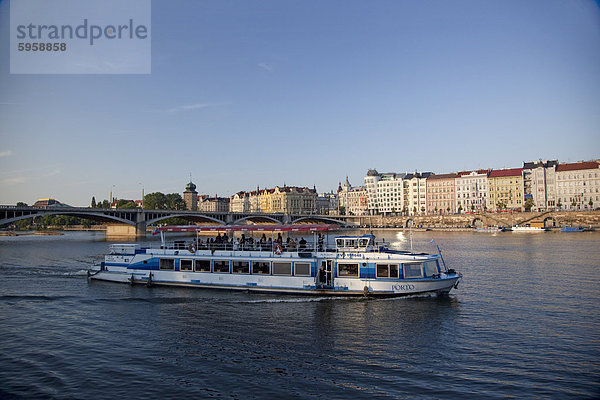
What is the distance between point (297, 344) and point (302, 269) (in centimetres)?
1044

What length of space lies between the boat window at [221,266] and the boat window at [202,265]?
64 centimetres

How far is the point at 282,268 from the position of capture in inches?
1229

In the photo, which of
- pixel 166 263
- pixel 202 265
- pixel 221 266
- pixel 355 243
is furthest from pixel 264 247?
pixel 166 263

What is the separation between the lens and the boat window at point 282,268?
31062mm

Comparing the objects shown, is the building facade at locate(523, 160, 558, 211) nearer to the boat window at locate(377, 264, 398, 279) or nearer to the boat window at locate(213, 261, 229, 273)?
the boat window at locate(377, 264, 398, 279)

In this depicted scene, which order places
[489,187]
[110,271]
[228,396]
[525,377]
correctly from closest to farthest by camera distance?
[228,396] < [525,377] < [110,271] < [489,187]

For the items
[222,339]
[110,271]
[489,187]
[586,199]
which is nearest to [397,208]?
[489,187]

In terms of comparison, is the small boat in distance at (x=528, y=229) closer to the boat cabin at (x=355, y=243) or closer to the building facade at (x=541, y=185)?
the building facade at (x=541, y=185)

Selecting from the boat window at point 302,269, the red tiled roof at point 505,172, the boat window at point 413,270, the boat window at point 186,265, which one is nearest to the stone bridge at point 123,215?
the boat window at point 186,265

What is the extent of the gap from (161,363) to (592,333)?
19.7 metres

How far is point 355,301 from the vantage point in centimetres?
2888

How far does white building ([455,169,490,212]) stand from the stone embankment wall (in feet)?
47.5

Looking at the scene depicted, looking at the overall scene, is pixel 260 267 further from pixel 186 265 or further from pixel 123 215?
pixel 123 215

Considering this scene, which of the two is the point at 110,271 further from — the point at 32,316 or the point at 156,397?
the point at 156,397
